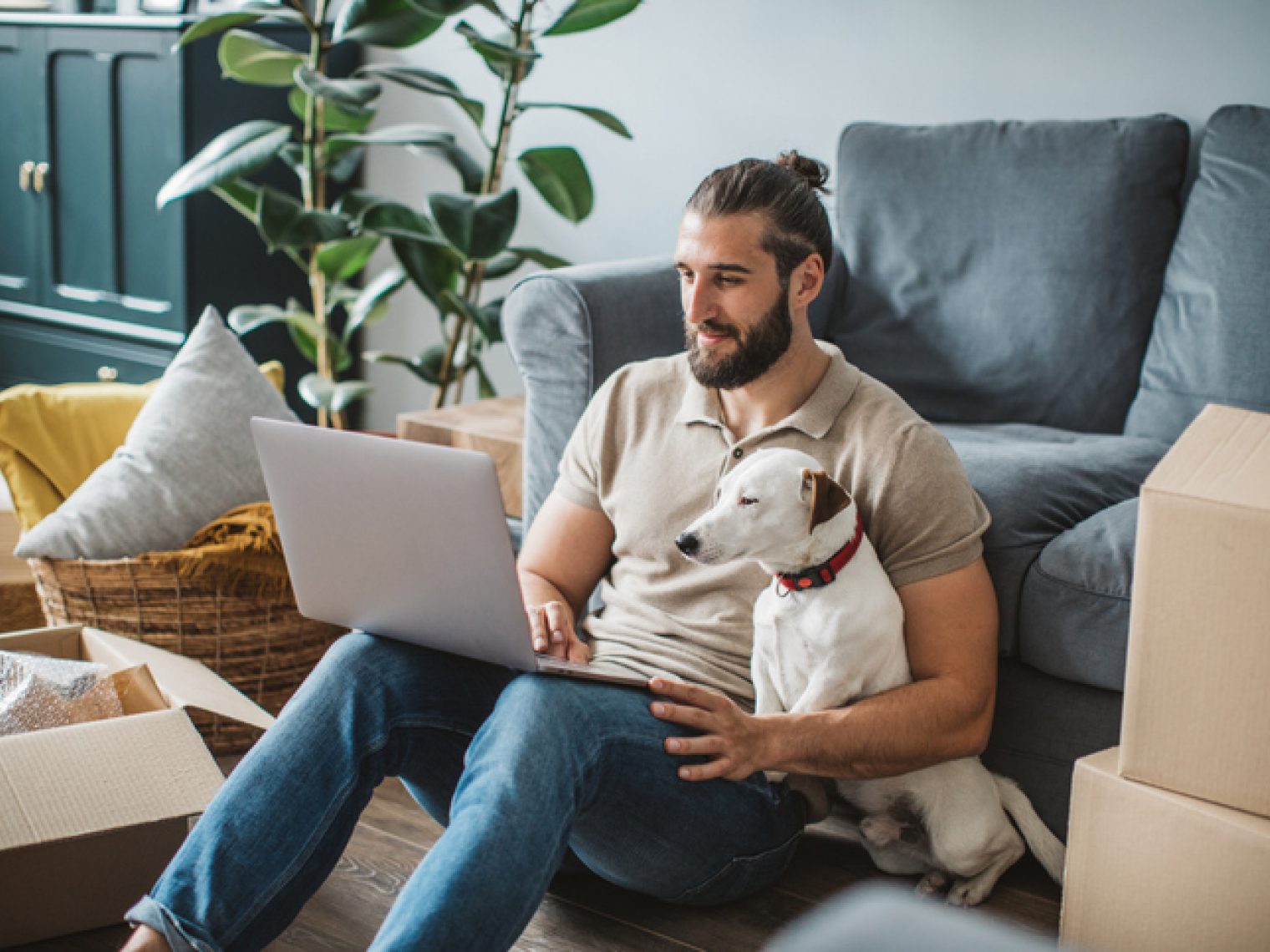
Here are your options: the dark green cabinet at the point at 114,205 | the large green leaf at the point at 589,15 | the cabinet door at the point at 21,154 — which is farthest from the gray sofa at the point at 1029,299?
the cabinet door at the point at 21,154

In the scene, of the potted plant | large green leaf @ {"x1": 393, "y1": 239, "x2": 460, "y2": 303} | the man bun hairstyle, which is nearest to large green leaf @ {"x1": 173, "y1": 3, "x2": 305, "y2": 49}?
the potted plant

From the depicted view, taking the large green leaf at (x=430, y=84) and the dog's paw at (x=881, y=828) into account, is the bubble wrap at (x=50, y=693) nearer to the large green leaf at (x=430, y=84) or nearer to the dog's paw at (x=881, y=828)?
the dog's paw at (x=881, y=828)

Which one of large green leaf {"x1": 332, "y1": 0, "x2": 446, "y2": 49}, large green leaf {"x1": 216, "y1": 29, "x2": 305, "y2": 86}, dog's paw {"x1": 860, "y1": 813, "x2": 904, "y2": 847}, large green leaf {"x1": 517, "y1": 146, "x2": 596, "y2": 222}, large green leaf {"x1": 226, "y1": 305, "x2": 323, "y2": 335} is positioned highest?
large green leaf {"x1": 332, "y1": 0, "x2": 446, "y2": 49}

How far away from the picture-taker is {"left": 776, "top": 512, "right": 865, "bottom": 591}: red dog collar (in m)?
1.51

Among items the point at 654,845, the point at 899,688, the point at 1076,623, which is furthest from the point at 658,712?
the point at 1076,623

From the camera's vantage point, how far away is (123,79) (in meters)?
3.18

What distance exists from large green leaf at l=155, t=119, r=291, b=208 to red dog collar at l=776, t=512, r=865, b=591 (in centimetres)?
168

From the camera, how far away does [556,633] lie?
1.63 meters

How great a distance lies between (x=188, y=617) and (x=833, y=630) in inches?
43.2

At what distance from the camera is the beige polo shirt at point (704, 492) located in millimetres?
1559

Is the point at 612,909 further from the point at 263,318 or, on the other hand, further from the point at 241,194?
the point at 241,194

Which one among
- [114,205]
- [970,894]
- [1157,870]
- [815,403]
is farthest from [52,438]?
[1157,870]

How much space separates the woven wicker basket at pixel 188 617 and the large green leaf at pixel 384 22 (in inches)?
48.0

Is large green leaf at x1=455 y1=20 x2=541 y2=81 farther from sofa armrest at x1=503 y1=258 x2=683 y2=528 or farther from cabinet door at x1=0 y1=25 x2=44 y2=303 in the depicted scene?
cabinet door at x1=0 y1=25 x2=44 y2=303
